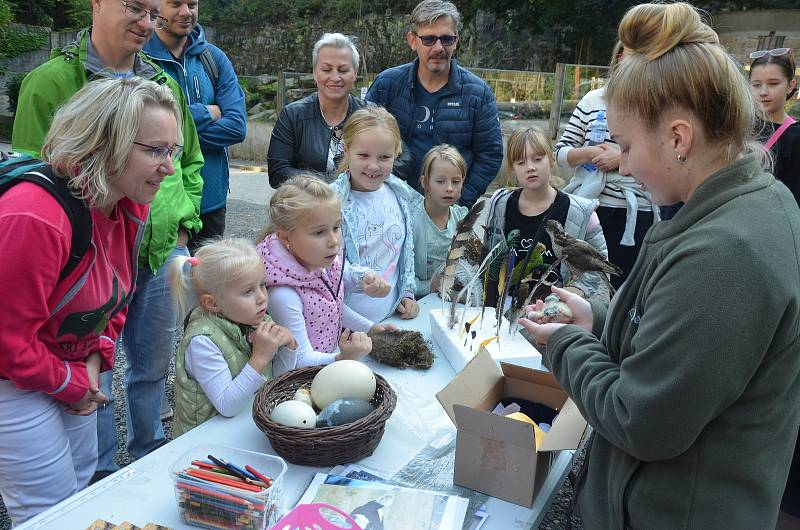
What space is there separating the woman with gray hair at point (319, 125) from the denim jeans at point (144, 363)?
0.86 metres

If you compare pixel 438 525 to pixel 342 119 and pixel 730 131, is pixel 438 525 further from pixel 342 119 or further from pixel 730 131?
pixel 342 119

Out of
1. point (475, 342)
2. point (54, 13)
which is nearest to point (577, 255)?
point (475, 342)

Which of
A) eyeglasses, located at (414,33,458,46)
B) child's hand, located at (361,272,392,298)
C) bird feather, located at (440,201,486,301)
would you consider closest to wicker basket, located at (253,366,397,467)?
child's hand, located at (361,272,392,298)

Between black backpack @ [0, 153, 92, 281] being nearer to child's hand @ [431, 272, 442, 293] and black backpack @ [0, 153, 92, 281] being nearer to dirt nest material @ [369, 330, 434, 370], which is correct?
dirt nest material @ [369, 330, 434, 370]

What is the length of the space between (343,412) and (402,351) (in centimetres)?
60

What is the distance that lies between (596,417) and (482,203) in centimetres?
159

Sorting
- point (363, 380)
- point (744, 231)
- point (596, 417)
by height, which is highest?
point (744, 231)

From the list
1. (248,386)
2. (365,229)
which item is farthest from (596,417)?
(365,229)

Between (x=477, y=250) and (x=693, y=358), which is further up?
(x=693, y=358)

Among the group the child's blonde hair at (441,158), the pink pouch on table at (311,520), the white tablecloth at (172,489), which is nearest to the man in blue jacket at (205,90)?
the child's blonde hair at (441,158)

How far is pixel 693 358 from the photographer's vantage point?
97 cm

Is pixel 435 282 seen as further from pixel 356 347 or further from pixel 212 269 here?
pixel 212 269

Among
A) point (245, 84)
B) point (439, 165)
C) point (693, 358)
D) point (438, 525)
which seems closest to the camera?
point (693, 358)

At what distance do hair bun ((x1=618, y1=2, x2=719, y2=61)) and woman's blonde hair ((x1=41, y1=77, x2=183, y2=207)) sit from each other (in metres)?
1.28
